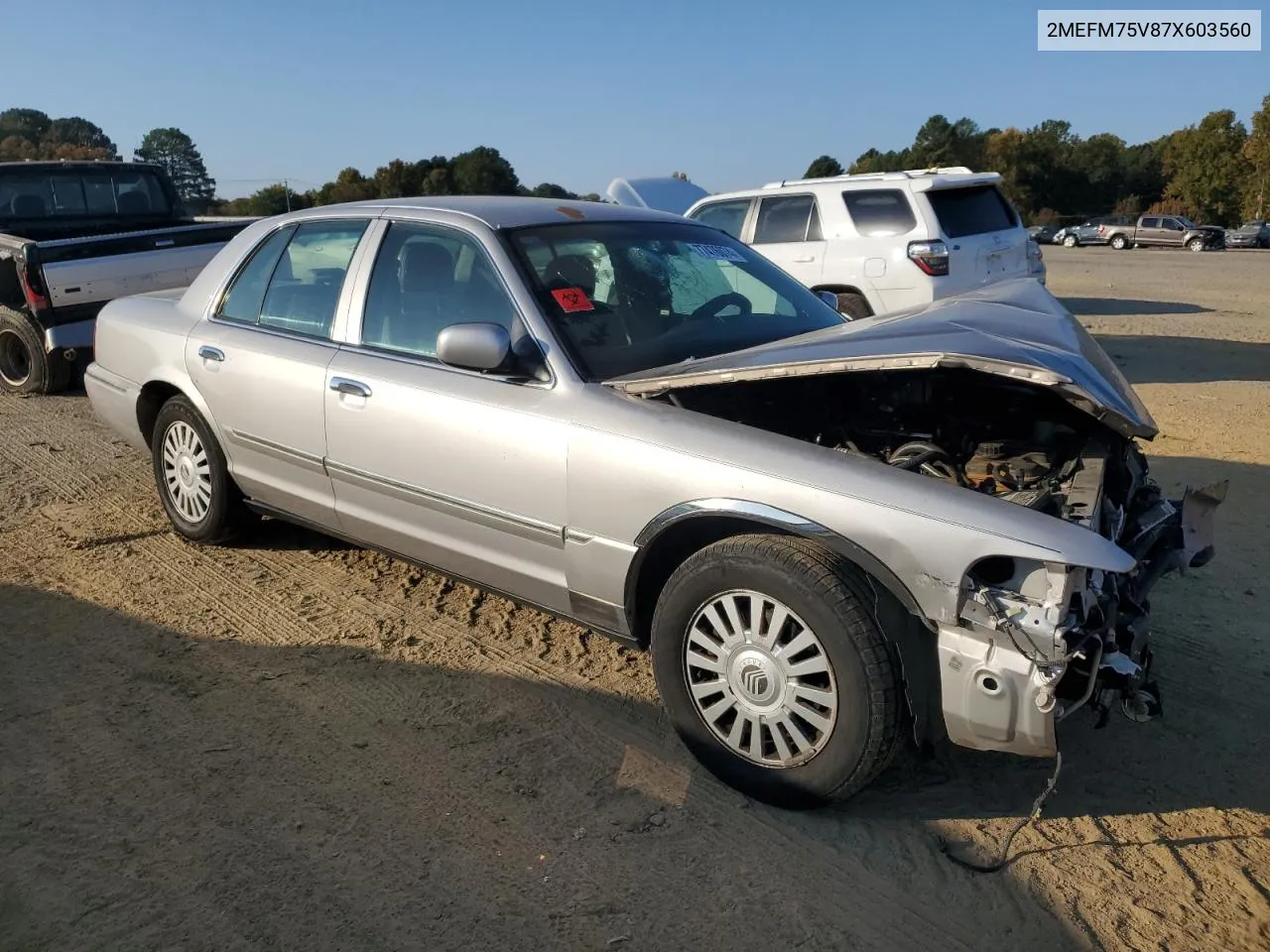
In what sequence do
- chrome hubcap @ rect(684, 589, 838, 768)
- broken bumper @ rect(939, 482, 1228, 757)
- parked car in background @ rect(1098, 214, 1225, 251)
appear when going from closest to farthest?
broken bumper @ rect(939, 482, 1228, 757) → chrome hubcap @ rect(684, 589, 838, 768) → parked car in background @ rect(1098, 214, 1225, 251)

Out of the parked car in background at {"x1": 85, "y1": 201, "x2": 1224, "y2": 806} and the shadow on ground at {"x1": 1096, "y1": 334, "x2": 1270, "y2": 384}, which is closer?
the parked car in background at {"x1": 85, "y1": 201, "x2": 1224, "y2": 806}

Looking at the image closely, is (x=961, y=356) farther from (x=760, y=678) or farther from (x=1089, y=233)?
(x=1089, y=233)

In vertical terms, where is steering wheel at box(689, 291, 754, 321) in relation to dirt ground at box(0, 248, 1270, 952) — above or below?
above

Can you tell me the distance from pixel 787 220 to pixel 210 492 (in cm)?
636

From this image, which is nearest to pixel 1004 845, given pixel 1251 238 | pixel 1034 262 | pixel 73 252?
pixel 1034 262

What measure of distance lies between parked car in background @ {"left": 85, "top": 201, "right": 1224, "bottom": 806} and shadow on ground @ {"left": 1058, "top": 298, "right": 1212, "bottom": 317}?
491 inches

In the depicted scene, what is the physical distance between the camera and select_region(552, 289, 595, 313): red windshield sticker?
12.0 feet

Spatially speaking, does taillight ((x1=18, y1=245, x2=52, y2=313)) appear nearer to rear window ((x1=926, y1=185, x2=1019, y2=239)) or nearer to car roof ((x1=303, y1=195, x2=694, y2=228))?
car roof ((x1=303, y1=195, x2=694, y2=228))

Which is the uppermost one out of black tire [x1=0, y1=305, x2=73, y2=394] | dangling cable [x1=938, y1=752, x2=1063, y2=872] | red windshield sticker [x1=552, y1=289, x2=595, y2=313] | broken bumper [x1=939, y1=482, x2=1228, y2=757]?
red windshield sticker [x1=552, y1=289, x2=595, y2=313]

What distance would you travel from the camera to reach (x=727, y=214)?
406 inches

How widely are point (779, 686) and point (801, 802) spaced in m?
0.35

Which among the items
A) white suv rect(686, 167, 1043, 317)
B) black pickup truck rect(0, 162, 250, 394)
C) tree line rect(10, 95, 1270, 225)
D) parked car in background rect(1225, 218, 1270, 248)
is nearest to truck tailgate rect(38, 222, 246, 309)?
black pickup truck rect(0, 162, 250, 394)

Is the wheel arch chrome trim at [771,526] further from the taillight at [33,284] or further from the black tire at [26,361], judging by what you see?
the black tire at [26,361]

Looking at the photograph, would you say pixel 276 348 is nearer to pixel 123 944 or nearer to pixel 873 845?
pixel 123 944
